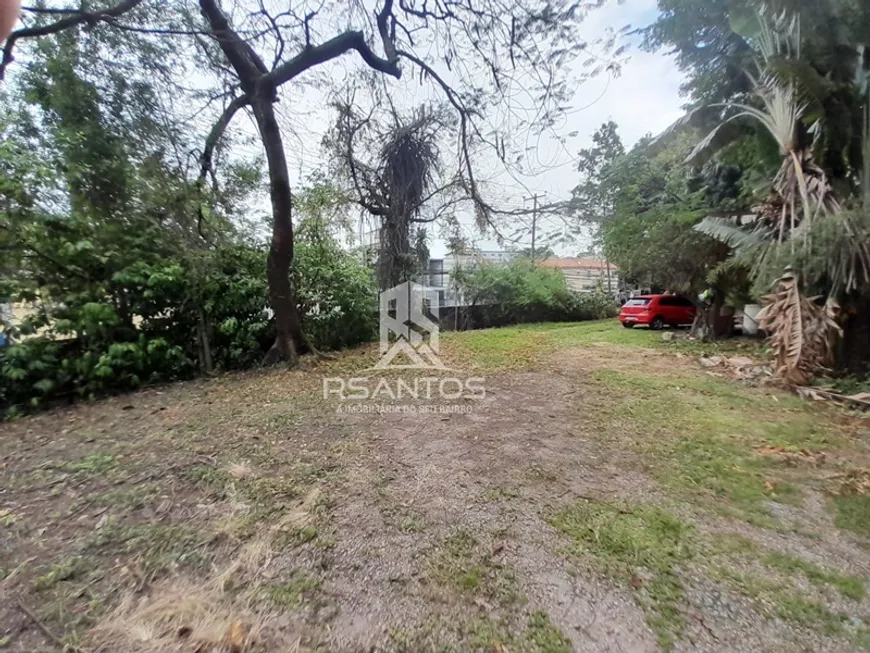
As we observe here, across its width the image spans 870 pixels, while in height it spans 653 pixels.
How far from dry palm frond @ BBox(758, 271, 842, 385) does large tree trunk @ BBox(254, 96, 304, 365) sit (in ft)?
22.8

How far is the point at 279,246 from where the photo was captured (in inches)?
221

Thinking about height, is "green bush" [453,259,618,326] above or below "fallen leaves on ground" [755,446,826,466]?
above

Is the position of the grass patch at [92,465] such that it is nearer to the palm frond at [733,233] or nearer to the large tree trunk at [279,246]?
the large tree trunk at [279,246]

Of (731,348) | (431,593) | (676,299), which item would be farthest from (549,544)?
(676,299)

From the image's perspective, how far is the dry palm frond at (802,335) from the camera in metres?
4.75

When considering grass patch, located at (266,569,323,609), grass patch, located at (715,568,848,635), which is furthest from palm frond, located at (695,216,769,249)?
grass patch, located at (266,569,323,609)

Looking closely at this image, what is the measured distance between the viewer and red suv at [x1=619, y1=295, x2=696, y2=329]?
36.8ft

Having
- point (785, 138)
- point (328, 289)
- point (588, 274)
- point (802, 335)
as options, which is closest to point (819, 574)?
point (802, 335)

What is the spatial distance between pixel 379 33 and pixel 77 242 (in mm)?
4708

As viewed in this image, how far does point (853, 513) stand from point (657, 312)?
Result: 10113 mm

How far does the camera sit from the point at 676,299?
11547 millimetres

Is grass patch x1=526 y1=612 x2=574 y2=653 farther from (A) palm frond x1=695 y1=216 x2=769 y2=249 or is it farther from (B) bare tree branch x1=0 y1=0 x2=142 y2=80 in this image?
(A) palm frond x1=695 y1=216 x2=769 y2=249

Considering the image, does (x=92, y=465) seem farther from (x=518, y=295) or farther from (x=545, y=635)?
(x=518, y=295)

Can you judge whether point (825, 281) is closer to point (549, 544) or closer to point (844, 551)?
point (844, 551)
